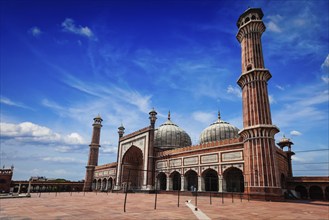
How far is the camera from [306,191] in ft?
93.2

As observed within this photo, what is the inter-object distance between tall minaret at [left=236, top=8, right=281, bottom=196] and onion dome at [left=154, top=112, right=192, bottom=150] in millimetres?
20083

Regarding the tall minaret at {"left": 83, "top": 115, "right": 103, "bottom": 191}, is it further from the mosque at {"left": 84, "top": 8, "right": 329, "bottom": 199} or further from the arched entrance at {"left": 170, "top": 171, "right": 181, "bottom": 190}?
the arched entrance at {"left": 170, "top": 171, "right": 181, "bottom": 190}

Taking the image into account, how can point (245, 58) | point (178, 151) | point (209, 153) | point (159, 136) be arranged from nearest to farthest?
point (245, 58) → point (209, 153) → point (178, 151) → point (159, 136)

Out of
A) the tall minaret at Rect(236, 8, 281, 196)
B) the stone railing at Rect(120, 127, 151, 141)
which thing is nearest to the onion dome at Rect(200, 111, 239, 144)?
the stone railing at Rect(120, 127, 151, 141)

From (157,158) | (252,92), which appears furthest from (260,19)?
(157,158)

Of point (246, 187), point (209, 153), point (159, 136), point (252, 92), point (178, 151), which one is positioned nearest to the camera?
point (246, 187)

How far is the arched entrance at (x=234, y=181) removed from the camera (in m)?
29.9

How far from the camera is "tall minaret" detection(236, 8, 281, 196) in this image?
2205 centimetres

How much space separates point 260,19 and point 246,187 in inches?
780

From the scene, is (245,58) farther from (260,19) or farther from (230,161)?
(230,161)

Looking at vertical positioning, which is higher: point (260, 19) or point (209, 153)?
point (260, 19)

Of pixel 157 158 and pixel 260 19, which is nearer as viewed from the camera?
pixel 260 19

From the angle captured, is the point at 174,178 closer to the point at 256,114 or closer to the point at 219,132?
the point at 219,132

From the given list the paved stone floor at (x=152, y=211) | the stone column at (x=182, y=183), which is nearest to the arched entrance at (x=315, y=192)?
the paved stone floor at (x=152, y=211)
